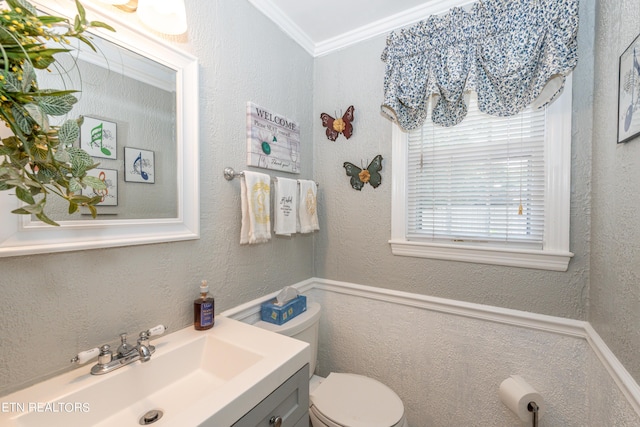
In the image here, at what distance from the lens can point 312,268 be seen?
72.0 inches

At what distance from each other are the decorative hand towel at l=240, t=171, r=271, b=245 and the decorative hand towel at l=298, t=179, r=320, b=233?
28 cm

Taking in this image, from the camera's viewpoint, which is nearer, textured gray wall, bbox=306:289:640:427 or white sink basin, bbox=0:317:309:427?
white sink basin, bbox=0:317:309:427

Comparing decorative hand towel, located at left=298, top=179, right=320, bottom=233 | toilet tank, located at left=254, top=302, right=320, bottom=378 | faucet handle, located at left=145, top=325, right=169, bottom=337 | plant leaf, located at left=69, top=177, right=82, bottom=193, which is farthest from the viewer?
decorative hand towel, located at left=298, top=179, right=320, bottom=233

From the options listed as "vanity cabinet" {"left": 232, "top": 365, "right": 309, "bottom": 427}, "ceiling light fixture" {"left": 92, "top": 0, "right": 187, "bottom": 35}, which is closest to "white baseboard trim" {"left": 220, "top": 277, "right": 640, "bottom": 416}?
"vanity cabinet" {"left": 232, "top": 365, "right": 309, "bottom": 427}

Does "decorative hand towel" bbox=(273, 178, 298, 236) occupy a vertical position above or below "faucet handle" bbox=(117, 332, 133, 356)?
above

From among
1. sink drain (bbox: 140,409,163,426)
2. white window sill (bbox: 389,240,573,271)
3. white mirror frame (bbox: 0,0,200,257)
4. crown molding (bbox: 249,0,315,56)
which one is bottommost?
sink drain (bbox: 140,409,163,426)

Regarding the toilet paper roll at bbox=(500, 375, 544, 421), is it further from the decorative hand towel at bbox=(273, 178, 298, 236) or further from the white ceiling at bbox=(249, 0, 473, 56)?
the white ceiling at bbox=(249, 0, 473, 56)

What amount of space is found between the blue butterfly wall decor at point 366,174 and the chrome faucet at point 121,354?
120cm

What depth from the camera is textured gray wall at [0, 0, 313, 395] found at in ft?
2.44

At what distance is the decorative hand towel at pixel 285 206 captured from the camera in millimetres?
1419

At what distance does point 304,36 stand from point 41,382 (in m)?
1.92

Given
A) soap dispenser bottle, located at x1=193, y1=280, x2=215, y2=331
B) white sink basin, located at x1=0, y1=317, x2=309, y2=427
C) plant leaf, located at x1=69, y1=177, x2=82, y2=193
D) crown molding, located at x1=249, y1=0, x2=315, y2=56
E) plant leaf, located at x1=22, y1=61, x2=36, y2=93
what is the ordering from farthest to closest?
crown molding, located at x1=249, y1=0, x2=315, y2=56 → soap dispenser bottle, located at x1=193, y1=280, x2=215, y2=331 → white sink basin, located at x1=0, y1=317, x2=309, y2=427 → plant leaf, located at x1=69, y1=177, x2=82, y2=193 → plant leaf, located at x1=22, y1=61, x2=36, y2=93

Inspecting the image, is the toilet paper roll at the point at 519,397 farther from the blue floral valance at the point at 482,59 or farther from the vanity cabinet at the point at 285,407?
the blue floral valance at the point at 482,59

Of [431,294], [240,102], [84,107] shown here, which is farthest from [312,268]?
[84,107]
